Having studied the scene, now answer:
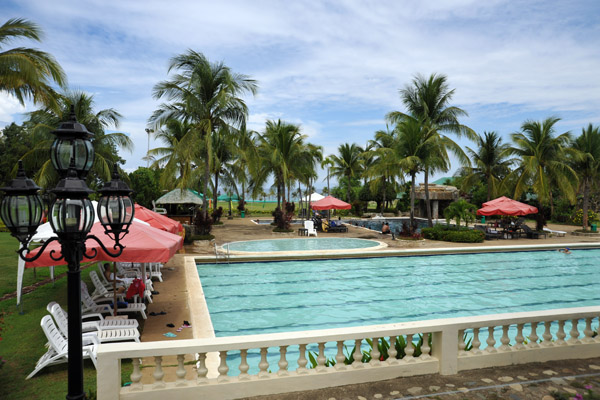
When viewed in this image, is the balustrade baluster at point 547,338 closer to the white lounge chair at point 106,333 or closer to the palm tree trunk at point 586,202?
the white lounge chair at point 106,333

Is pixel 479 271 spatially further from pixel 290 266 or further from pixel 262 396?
pixel 262 396

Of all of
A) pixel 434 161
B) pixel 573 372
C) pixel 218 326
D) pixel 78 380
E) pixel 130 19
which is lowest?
pixel 218 326

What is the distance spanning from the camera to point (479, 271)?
14242 millimetres

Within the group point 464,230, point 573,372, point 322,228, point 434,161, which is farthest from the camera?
point 322,228

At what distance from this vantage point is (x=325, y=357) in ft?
14.9

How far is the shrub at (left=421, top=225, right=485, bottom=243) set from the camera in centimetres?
2000

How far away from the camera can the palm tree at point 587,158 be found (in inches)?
989

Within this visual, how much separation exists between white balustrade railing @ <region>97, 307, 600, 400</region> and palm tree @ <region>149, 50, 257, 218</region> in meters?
15.5

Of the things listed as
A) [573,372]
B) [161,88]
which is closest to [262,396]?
[573,372]

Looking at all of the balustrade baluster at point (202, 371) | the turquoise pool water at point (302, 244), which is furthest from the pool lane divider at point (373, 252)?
the balustrade baluster at point (202, 371)

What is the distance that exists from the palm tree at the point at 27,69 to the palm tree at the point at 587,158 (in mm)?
28026

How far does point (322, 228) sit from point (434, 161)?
309 inches

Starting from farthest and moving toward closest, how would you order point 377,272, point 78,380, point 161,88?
point 161,88
point 377,272
point 78,380

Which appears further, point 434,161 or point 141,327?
point 434,161
